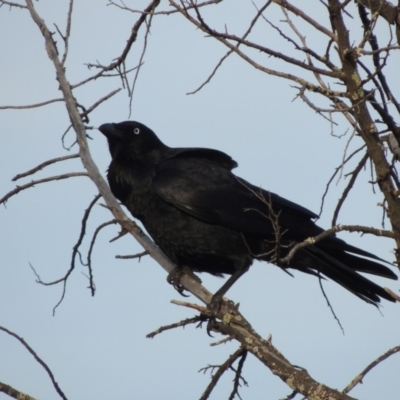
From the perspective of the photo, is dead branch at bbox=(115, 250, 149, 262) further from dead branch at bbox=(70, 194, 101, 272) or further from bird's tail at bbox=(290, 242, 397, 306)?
bird's tail at bbox=(290, 242, 397, 306)

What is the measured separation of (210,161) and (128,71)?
141 centimetres

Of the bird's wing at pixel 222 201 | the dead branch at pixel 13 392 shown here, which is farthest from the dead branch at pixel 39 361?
the bird's wing at pixel 222 201

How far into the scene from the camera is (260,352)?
4.20m

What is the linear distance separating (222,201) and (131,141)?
0.97 m

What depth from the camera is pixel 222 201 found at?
6047 millimetres

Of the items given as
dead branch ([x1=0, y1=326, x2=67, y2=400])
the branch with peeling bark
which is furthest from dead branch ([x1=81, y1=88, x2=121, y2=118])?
dead branch ([x1=0, y1=326, x2=67, y2=400])

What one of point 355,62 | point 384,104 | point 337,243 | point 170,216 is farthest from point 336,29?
point 170,216

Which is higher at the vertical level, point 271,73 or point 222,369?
point 271,73

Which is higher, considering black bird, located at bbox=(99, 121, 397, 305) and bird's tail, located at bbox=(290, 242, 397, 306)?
black bird, located at bbox=(99, 121, 397, 305)

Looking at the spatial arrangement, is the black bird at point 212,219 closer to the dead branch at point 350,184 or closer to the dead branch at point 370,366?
the dead branch at point 350,184

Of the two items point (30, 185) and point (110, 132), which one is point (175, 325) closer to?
point (30, 185)

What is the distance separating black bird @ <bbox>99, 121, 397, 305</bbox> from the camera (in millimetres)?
5789

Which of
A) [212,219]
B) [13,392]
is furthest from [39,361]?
[212,219]

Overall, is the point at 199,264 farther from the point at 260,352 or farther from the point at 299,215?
the point at 260,352
